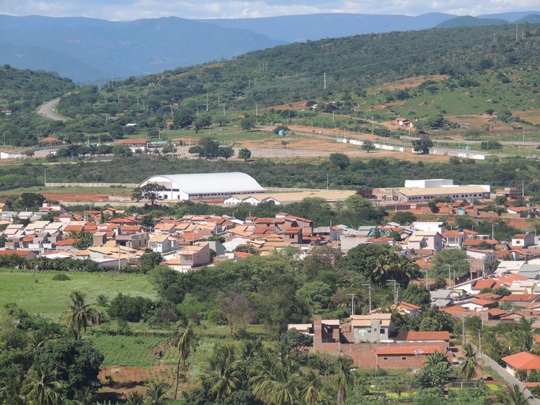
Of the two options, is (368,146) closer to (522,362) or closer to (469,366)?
(522,362)

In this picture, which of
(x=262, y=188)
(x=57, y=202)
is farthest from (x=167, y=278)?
(x=262, y=188)

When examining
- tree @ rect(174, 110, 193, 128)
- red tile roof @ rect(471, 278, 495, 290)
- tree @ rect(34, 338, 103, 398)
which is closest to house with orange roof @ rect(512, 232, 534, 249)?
red tile roof @ rect(471, 278, 495, 290)

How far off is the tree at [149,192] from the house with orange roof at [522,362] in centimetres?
4110

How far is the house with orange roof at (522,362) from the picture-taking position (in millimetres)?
31938

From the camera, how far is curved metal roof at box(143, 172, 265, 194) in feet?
243

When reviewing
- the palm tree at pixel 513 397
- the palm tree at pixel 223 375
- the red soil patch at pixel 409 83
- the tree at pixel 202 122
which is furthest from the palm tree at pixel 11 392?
the red soil patch at pixel 409 83

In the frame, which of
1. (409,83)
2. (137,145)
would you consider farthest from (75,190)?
(409,83)

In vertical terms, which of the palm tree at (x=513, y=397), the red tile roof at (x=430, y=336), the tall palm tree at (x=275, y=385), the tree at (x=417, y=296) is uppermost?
the tall palm tree at (x=275, y=385)

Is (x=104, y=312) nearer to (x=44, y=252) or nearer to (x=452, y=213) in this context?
(x=44, y=252)

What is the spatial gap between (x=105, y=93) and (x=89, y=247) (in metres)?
112

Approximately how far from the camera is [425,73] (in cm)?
13250

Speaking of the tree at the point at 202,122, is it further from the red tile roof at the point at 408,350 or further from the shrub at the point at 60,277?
the red tile roof at the point at 408,350

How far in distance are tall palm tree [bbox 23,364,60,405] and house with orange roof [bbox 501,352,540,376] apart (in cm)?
1384

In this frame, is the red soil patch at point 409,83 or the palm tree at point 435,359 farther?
the red soil patch at point 409,83
